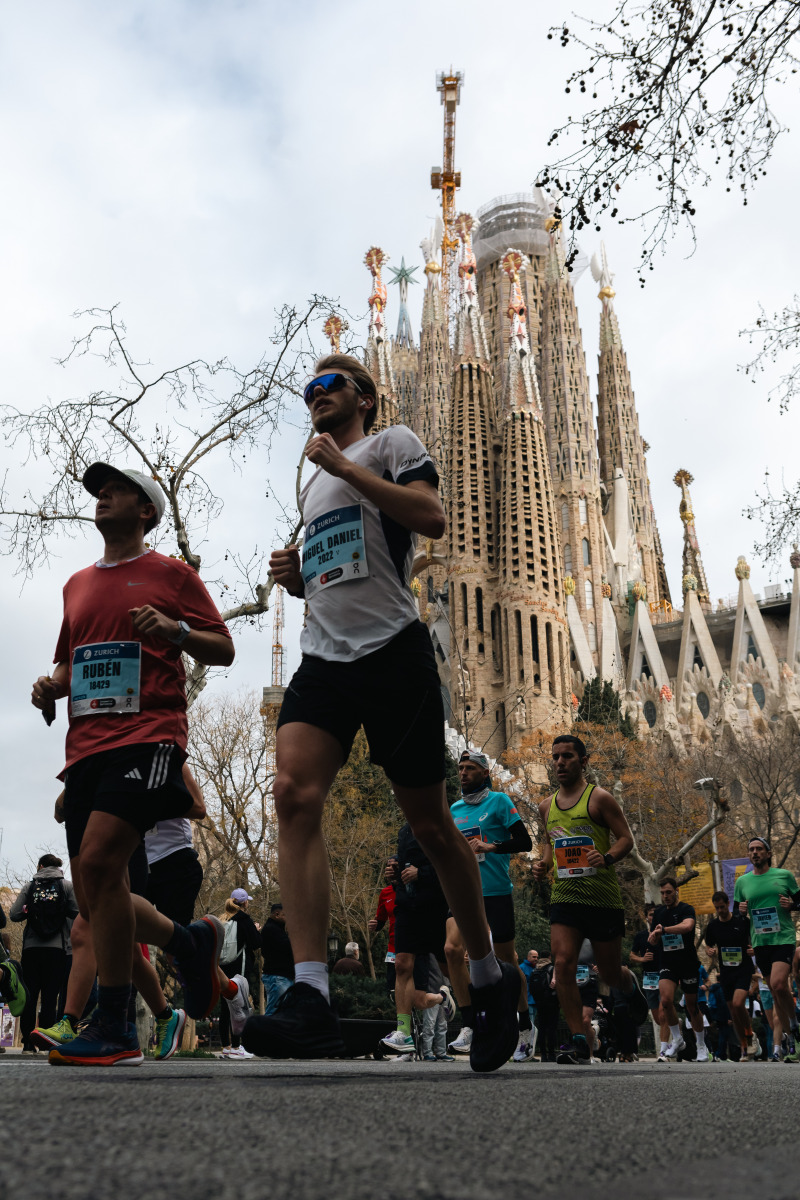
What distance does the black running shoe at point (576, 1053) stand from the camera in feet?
22.0

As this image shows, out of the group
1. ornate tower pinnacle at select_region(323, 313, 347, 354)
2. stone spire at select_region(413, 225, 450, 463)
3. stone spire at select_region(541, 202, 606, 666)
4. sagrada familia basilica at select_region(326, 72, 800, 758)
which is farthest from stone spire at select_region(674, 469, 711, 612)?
ornate tower pinnacle at select_region(323, 313, 347, 354)

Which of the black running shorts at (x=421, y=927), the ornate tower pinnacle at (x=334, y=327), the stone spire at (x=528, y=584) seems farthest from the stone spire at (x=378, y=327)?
the black running shorts at (x=421, y=927)

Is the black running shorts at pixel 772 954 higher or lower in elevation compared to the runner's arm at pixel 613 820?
lower

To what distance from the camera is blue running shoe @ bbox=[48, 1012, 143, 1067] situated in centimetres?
360

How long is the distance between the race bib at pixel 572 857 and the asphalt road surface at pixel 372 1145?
160 inches

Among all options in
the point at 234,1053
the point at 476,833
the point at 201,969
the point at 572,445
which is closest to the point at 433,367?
the point at 572,445

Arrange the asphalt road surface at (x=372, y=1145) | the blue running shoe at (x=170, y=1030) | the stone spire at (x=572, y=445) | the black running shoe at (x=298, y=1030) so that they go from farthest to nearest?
the stone spire at (x=572, y=445) → the blue running shoe at (x=170, y=1030) → the black running shoe at (x=298, y=1030) → the asphalt road surface at (x=372, y=1145)

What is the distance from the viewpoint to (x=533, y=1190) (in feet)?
4.61

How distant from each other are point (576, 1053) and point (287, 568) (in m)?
4.15

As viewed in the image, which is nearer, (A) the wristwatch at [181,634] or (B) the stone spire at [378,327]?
(A) the wristwatch at [181,634]

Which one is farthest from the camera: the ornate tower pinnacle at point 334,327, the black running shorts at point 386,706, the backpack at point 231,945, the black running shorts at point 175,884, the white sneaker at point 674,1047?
the ornate tower pinnacle at point 334,327

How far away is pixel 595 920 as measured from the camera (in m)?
6.67

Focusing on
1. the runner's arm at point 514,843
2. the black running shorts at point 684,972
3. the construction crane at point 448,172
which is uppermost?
the construction crane at point 448,172

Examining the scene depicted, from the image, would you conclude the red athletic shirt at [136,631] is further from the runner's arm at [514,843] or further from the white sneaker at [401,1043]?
the white sneaker at [401,1043]
